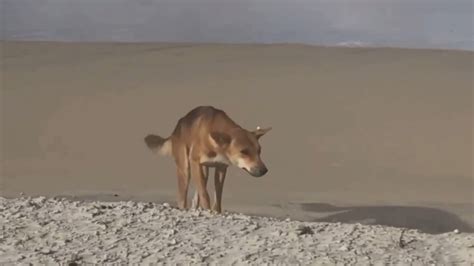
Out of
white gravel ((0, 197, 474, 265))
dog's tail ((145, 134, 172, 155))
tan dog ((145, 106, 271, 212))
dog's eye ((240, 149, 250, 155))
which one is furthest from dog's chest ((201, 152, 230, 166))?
white gravel ((0, 197, 474, 265))

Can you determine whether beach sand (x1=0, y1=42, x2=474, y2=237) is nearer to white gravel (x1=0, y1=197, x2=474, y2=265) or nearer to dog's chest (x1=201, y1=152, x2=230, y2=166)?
dog's chest (x1=201, y1=152, x2=230, y2=166)

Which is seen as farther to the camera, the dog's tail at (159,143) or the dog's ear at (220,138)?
the dog's tail at (159,143)

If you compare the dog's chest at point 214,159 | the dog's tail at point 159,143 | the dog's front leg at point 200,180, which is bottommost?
the dog's front leg at point 200,180

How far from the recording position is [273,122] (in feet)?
54.2

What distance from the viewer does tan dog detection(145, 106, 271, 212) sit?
793 centimetres

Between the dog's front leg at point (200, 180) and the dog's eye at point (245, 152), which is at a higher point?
the dog's eye at point (245, 152)

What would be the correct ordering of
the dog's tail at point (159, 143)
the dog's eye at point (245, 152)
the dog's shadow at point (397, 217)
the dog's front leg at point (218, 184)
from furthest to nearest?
the dog's shadow at point (397, 217) → the dog's tail at point (159, 143) → the dog's front leg at point (218, 184) → the dog's eye at point (245, 152)

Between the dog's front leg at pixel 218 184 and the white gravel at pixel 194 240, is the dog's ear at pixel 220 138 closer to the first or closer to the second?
the dog's front leg at pixel 218 184

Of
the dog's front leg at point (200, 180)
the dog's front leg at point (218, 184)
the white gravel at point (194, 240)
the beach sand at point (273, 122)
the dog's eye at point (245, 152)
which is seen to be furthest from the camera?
the beach sand at point (273, 122)

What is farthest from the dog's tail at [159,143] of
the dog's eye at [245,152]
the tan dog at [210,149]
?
the dog's eye at [245,152]

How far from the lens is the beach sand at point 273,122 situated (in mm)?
11961

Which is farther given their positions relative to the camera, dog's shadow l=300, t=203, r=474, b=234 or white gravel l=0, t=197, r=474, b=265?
dog's shadow l=300, t=203, r=474, b=234

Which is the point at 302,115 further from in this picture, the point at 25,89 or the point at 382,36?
the point at 382,36

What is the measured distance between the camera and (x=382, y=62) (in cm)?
2225
